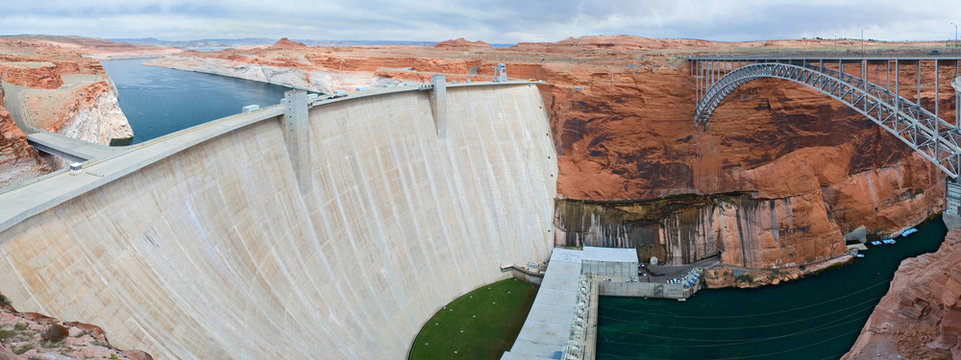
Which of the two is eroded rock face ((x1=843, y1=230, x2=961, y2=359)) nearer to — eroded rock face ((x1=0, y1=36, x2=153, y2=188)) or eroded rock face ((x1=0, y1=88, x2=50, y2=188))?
eroded rock face ((x1=0, y1=88, x2=50, y2=188))

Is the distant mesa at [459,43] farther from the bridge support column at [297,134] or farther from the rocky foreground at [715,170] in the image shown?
the bridge support column at [297,134]

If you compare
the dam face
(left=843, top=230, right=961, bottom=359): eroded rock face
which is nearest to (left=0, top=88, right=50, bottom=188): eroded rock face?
the dam face

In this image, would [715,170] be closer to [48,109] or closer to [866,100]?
[866,100]

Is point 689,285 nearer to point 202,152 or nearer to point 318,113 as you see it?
point 318,113

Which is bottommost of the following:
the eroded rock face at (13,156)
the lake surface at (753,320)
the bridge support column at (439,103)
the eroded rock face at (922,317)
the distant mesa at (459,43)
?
the lake surface at (753,320)

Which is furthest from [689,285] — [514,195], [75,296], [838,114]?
[75,296]

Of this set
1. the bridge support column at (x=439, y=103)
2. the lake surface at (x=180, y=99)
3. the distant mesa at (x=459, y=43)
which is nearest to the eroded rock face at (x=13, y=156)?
the bridge support column at (x=439, y=103)
